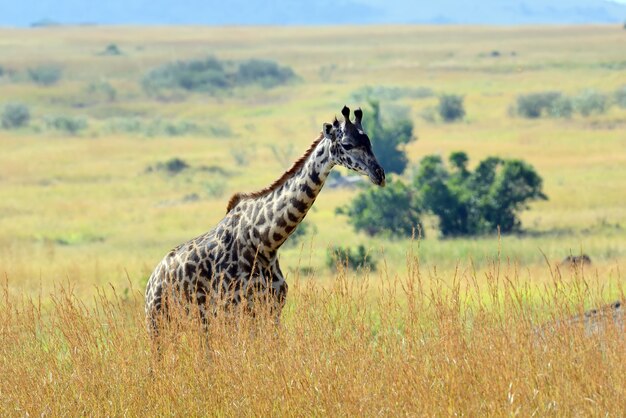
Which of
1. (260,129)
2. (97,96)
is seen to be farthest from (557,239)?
(97,96)

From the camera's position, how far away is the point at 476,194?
28.6 metres

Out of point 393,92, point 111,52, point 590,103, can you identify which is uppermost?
point 111,52

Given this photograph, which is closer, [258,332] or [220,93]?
[258,332]

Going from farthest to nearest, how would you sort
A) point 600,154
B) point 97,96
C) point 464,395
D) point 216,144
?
point 97,96, point 216,144, point 600,154, point 464,395

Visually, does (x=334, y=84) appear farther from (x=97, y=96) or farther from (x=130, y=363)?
(x=130, y=363)

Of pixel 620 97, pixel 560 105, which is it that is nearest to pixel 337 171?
pixel 560 105

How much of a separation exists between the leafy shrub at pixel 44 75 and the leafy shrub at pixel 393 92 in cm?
2561

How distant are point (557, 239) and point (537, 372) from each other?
62.0 ft

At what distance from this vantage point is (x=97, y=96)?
8075 centimetres

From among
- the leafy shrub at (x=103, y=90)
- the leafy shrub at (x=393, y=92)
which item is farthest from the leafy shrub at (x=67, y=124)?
the leafy shrub at (x=103, y=90)

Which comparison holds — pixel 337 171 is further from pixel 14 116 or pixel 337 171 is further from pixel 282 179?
pixel 282 179

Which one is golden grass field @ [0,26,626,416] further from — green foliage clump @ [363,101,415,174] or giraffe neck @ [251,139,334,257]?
green foliage clump @ [363,101,415,174]

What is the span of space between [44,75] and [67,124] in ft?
112

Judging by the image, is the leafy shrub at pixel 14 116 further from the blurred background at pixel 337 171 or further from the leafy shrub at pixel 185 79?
the leafy shrub at pixel 185 79
